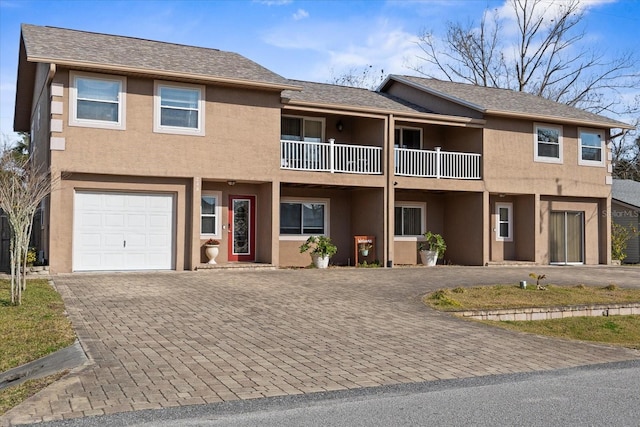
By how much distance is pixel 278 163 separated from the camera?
18.9 m

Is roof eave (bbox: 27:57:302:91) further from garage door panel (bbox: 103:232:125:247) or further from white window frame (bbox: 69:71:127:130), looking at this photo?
garage door panel (bbox: 103:232:125:247)

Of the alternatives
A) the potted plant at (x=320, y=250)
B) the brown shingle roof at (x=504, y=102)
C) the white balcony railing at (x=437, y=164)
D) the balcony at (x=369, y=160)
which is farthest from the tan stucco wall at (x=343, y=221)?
the brown shingle roof at (x=504, y=102)

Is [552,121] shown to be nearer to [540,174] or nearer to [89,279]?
[540,174]

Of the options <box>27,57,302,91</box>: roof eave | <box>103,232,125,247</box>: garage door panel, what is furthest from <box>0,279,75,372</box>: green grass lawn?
<box>27,57,302,91</box>: roof eave

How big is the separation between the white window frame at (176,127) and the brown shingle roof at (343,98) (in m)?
2.78

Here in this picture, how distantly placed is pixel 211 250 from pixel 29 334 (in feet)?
32.2

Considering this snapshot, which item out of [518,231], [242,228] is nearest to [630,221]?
[518,231]

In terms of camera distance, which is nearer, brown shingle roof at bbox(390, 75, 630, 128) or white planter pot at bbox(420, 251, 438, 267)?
white planter pot at bbox(420, 251, 438, 267)

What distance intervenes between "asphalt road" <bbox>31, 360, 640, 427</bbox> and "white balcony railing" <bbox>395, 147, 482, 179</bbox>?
48.2ft

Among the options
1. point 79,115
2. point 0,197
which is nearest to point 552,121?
point 79,115

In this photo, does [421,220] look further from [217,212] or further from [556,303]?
[556,303]

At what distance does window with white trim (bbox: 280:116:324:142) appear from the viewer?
21188mm

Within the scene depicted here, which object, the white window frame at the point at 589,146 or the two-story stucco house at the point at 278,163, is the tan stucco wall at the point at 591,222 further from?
the white window frame at the point at 589,146

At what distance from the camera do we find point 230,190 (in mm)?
19484
